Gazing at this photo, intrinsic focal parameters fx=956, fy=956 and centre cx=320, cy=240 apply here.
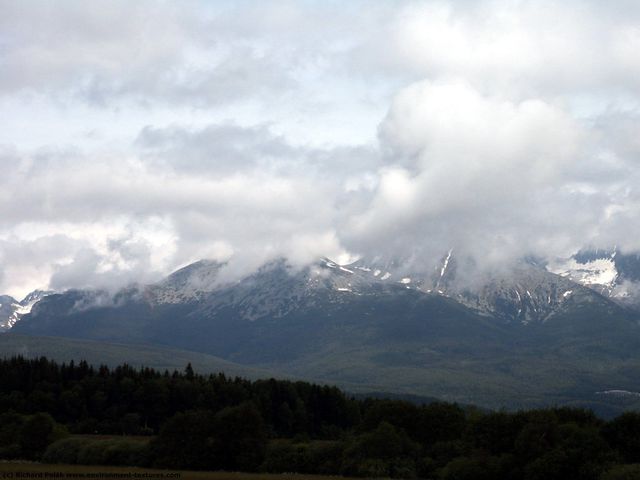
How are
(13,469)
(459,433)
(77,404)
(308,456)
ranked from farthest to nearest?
(77,404) < (459,433) < (308,456) < (13,469)

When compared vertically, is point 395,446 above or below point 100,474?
above

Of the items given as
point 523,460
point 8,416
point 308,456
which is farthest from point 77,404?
point 523,460

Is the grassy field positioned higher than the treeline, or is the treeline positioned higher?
the treeline

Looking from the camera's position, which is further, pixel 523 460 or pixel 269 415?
pixel 269 415

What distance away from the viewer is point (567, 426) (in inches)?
4513

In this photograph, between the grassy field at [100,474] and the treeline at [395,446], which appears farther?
the treeline at [395,446]

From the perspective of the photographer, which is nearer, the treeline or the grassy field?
the grassy field

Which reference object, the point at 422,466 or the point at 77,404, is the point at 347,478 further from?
the point at 77,404

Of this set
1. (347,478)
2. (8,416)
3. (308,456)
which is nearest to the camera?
(347,478)

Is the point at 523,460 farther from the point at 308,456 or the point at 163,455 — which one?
the point at 163,455

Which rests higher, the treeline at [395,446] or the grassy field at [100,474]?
the treeline at [395,446]

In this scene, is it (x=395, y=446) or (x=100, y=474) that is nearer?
(x=100, y=474)

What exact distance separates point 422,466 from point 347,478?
1239cm

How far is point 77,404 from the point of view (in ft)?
642
